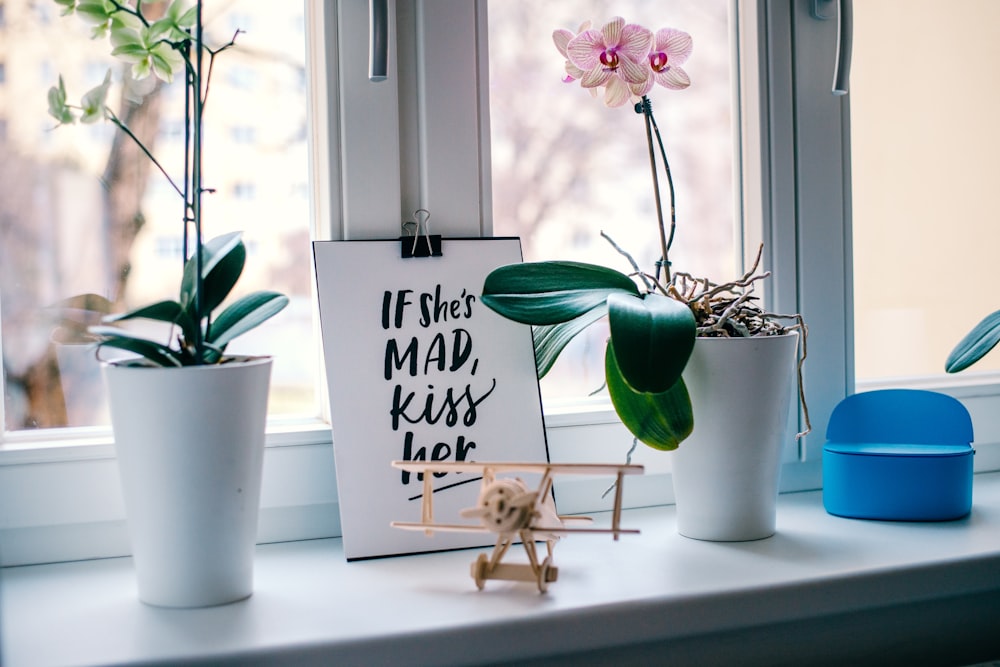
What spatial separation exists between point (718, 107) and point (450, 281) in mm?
507

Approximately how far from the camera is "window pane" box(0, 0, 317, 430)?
38.4 inches

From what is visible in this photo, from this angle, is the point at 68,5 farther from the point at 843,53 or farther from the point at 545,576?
Answer: the point at 843,53

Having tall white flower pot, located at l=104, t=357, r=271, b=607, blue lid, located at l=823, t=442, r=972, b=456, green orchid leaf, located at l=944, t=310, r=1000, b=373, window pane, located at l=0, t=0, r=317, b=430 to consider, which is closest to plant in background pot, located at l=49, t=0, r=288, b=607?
tall white flower pot, located at l=104, t=357, r=271, b=607

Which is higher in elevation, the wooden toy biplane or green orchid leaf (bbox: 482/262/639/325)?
green orchid leaf (bbox: 482/262/639/325)

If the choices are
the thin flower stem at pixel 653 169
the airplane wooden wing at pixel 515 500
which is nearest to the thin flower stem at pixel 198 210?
the airplane wooden wing at pixel 515 500

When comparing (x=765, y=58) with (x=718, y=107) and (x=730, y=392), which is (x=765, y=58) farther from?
(x=730, y=392)

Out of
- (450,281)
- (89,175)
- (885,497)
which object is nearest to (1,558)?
(89,175)

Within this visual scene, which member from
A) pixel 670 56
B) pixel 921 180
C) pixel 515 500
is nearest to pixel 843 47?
pixel 670 56

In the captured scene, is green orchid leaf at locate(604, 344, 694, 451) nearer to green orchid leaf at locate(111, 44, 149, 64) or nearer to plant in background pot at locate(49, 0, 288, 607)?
plant in background pot at locate(49, 0, 288, 607)

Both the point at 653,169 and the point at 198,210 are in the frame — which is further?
the point at 653,169

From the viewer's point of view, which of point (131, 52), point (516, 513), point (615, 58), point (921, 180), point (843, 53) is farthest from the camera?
point (921, 180)

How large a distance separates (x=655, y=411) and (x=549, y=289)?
0.57 ft

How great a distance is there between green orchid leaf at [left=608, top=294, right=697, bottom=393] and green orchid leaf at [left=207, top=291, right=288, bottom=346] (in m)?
0.34

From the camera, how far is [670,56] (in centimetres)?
101
